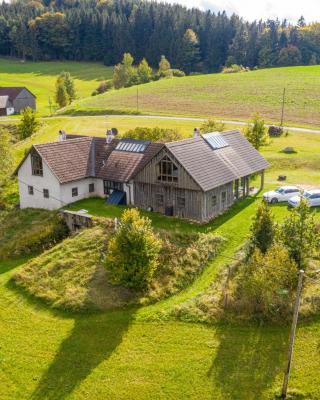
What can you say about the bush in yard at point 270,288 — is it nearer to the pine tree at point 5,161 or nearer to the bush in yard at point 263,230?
the bush in yard at point 263,230

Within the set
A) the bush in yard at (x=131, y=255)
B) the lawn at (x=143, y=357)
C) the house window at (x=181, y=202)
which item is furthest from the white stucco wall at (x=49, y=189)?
the lawn at (x=143, y=357)

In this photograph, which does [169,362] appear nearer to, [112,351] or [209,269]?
[112,351]

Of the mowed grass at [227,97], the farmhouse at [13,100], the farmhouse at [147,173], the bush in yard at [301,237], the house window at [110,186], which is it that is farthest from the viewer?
the farmhouse at [13,100]

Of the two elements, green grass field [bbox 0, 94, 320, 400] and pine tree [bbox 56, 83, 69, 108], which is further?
pine tree [bbox 56, 83, 69, 108]

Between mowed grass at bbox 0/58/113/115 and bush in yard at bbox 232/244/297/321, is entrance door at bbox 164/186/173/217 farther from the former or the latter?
mowed grass at bbox 0/58/113/115

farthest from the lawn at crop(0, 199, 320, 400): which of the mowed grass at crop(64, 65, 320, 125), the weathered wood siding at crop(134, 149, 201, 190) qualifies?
the mowed grass at crop(64, 65, 320, 125)

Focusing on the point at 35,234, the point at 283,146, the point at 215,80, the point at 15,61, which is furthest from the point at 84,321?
the point at 15,61

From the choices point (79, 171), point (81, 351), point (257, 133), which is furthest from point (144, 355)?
point (257, 133)
